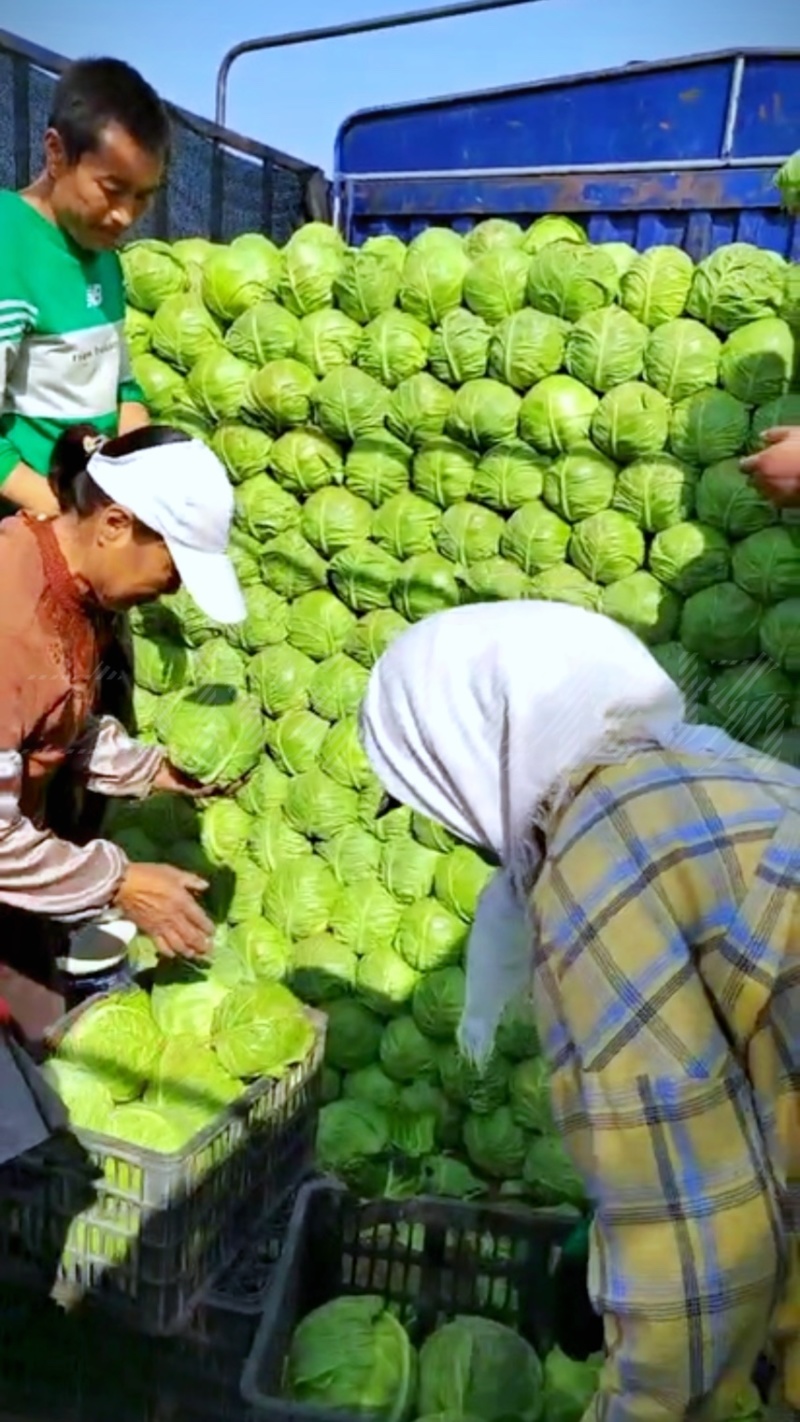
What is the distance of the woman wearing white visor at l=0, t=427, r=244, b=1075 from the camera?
2135mm

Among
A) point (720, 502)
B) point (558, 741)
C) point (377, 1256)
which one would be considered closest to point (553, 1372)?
point (377, 1256)

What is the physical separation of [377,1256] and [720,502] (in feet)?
7.21

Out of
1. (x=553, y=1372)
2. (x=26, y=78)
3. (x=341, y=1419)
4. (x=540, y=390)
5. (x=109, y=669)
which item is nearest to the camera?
(x=341, y=1419)

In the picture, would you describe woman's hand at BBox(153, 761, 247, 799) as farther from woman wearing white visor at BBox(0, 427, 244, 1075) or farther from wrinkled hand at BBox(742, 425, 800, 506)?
wrinkled hand at BBox(742, 425, 800, 506)

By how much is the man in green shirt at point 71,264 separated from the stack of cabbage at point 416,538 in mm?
1104

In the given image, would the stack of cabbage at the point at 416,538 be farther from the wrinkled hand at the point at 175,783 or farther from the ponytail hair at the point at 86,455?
the ponytail hair at the point at 86,455

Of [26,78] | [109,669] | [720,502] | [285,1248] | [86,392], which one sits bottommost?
[285,1248]

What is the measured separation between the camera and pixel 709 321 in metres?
3.58

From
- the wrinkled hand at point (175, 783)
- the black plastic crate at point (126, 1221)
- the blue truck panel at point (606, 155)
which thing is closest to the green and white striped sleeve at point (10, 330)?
the wrinkled hand at point (175, 783)

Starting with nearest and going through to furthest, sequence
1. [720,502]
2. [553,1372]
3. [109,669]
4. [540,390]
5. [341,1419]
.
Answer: [341,1419], [553,1372], [109,669], [720,502], [540,390]

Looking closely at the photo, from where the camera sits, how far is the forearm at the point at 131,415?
10.5ft

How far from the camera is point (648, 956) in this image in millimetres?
1279

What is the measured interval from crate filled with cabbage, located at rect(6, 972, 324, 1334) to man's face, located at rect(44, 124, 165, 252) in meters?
1.74

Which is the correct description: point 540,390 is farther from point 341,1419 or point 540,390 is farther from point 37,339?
point 341,1419
